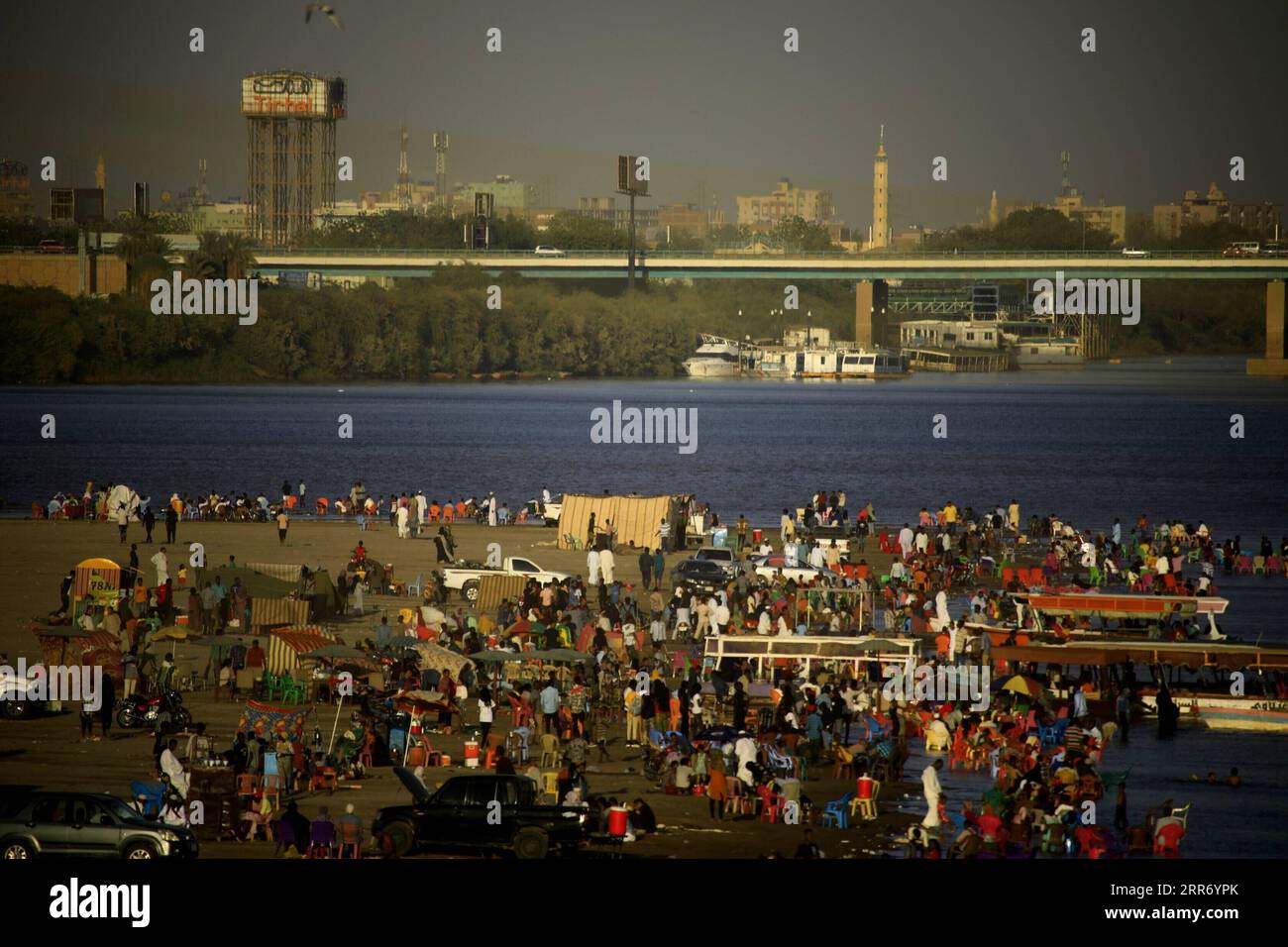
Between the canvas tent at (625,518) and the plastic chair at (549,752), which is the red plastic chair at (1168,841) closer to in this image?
the plastic chair at (549,752)

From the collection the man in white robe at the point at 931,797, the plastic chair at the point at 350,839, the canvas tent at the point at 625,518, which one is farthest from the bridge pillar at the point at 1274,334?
the plastic chair at the point at 350,839

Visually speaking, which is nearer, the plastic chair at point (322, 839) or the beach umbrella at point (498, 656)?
the plastic chair at point (322, 839)

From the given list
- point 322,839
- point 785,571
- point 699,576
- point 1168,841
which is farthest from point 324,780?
point 785,571

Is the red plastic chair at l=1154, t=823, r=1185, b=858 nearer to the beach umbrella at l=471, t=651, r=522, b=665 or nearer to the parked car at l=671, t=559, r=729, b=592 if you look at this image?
the beach umbrella at l=471, t=651, r=522, b=665

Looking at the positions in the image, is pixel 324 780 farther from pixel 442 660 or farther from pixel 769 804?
Result: pixel 442 660

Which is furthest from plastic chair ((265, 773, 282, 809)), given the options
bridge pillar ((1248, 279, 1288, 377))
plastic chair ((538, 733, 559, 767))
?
bridge pillar ((1248, 279, 1288, 377))
